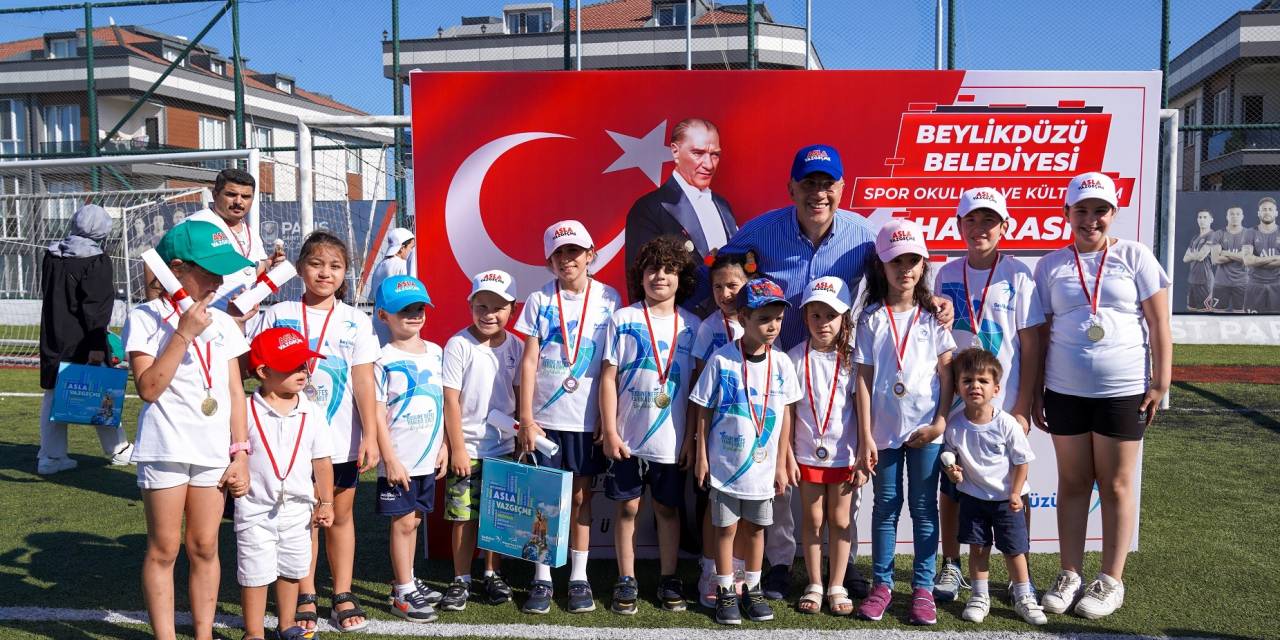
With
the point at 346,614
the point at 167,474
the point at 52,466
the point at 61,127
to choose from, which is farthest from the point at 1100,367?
the point at 61,127

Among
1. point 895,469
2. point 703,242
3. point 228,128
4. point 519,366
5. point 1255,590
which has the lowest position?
point 1255,590

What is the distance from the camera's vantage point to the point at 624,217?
471 cm

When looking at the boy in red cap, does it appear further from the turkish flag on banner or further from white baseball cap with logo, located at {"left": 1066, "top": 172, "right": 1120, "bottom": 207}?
white baseball cap with logo, located at {"left": 1066, "top": 172, "right": 1120, "bottom": 207}

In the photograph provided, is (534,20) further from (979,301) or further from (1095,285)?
(1095,285)

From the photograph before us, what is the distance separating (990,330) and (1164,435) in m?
4.72

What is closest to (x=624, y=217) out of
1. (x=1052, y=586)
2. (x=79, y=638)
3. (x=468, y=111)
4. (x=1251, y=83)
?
(x=468, y=111)

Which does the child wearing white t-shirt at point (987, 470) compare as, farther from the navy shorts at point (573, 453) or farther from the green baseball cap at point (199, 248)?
the green baseball cap at point (199, 248)

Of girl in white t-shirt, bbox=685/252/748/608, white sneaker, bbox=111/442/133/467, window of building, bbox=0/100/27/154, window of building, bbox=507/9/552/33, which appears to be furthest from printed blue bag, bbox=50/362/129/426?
window of building, bbox=0/100/27/154

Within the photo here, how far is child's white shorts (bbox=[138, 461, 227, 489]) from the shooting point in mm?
3104

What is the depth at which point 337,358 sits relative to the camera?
374 centimetres

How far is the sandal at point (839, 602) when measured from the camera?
3.87 m

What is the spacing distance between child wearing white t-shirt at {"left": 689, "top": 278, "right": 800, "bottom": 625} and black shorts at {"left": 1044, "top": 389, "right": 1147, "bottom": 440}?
1.24m

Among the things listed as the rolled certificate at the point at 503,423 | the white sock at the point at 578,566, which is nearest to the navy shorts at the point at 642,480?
the white sock at the point at 578,566

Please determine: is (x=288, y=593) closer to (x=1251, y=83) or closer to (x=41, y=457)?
(x=41, y=457)
